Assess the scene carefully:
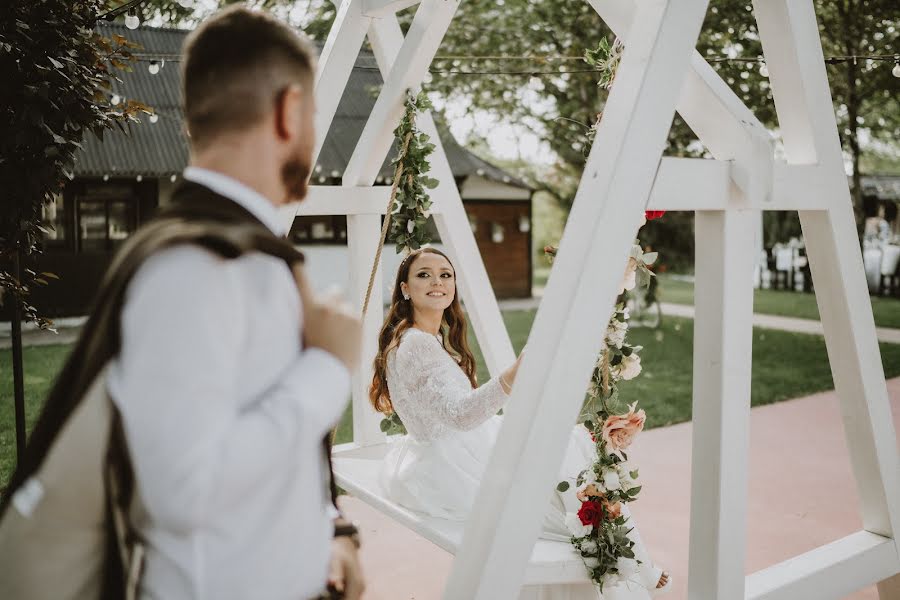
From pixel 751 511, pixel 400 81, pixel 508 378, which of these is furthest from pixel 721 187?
pixel 751 511

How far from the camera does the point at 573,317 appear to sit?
5.95 ft

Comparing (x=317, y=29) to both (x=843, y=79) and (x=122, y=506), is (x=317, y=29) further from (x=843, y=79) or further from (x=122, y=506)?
(x=122, y=506)

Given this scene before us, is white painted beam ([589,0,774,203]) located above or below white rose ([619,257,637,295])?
above

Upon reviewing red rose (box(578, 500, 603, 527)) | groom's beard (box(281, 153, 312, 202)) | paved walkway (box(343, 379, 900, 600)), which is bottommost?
paved walkway (box(343, 379, 900, 600))

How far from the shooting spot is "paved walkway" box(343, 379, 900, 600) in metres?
3.76

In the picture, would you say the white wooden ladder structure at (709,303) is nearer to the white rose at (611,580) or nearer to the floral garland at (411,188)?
the white rose at (611,580)

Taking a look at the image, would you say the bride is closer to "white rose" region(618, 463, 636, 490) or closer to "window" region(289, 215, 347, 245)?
"white rose" region(618, 463, 636, 490)

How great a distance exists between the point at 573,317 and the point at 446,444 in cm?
145

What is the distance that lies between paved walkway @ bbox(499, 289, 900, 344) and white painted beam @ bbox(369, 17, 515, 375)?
27.1ft

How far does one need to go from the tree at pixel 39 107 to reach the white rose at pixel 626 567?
2.52m

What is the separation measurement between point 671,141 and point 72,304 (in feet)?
35.8

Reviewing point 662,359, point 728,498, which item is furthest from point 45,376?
point 728,498

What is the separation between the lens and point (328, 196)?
388cm

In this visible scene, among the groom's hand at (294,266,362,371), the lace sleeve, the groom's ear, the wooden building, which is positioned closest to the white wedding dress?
the lace sleeve
